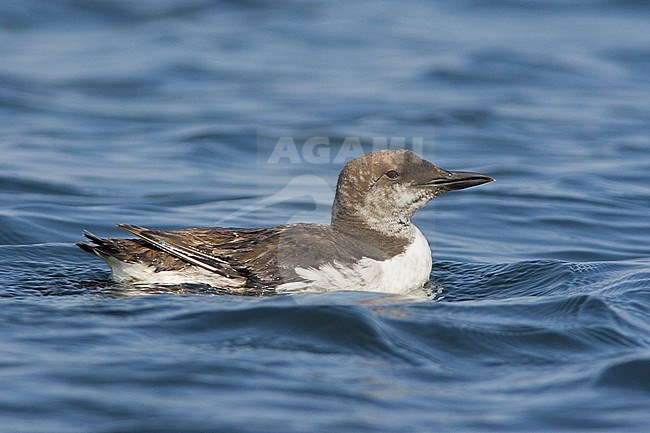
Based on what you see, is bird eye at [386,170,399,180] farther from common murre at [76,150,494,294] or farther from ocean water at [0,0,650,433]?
ocean water at [0,0,650,433]

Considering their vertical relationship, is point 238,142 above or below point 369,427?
above

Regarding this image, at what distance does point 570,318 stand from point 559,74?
9875mm

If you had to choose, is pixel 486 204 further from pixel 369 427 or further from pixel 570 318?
pixel 369 427

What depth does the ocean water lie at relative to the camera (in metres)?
5.60

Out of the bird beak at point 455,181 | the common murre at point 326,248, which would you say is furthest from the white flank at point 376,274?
the bird beak at point 455,181

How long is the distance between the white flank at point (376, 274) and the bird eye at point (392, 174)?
48 centimetres

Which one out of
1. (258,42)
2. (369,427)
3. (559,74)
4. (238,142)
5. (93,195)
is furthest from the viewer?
(258,42)

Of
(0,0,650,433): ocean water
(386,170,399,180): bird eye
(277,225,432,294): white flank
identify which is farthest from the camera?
(386,170,399,180): bird eye

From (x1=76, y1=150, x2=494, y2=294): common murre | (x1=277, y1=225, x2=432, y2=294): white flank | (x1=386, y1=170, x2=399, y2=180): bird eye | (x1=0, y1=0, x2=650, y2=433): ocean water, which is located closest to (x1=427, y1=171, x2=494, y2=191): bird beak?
(x1=76, y1=150, x2=494, y2=294): common murre

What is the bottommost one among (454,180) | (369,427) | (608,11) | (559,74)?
(369,427)

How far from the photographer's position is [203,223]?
32.8 feet

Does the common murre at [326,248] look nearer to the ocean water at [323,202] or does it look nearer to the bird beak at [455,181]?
the bird beak at [455,181]

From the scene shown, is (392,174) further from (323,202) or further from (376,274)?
(323,202)

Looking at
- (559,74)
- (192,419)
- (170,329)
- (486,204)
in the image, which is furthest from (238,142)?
(192,419)
